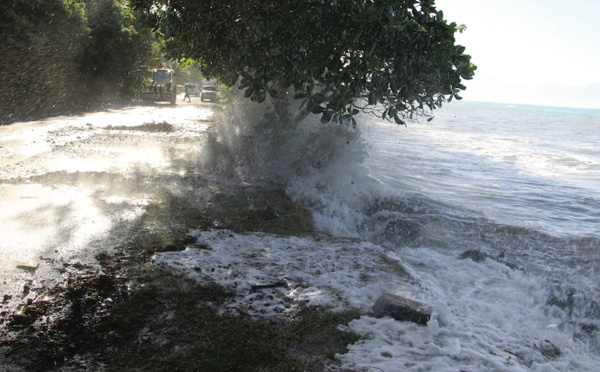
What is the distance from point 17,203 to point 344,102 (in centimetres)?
562

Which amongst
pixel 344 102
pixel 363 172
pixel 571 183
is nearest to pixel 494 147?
pixel 571 183

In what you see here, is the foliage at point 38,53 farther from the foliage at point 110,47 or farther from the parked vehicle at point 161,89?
the parked vehicle at point 161,89

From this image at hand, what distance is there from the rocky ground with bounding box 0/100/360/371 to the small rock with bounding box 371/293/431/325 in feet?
1.44

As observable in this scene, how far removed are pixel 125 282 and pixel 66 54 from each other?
25056 millimetres

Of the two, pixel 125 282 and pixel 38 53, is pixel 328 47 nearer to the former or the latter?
pixel 125 282

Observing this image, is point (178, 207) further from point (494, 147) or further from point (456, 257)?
point (494, 147)

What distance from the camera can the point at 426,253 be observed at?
7.99m

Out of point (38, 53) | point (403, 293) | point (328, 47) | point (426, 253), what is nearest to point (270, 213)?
point (426, 253)

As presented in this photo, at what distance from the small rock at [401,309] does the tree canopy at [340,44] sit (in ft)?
13.7

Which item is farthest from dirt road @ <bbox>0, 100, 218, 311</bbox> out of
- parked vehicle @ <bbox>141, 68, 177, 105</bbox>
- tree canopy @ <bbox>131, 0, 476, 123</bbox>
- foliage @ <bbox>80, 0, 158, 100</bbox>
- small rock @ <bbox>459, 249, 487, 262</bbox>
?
parked vehicle @ <bbox>141, 68, 177, 105</bbox>

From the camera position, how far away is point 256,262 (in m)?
6.20

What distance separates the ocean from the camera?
4.65 m

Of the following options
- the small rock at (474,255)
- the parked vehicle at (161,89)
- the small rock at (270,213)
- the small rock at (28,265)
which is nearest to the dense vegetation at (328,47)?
the small rock at (270,213)

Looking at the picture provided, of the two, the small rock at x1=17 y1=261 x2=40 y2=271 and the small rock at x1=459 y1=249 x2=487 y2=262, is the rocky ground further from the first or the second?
the small rock at x1=459 y1=249 x2=487 y2=262
